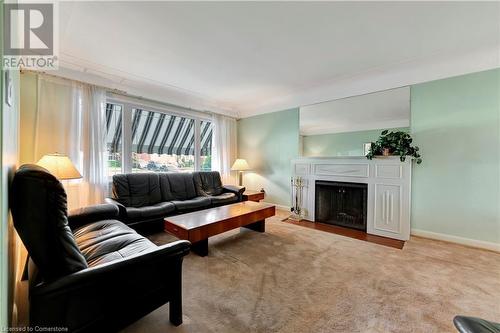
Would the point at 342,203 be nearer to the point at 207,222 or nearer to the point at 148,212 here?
the point at 207,222

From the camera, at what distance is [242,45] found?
8.27 feet

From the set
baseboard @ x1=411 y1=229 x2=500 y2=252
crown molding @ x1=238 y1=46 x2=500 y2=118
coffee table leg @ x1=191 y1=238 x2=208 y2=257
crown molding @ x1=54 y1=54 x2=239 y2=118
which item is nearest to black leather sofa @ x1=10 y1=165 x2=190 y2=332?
coffee table leg @ x1=191 y1=238 x2=208 y2=257

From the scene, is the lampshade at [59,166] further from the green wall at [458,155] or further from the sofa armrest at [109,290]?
the green wall at [458,155]

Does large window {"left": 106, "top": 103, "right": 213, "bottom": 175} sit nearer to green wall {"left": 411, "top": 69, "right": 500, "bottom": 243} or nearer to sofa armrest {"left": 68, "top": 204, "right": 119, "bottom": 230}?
sofa armrest {"left": 68, "top": 204, "right": 119, "bottom": 230}

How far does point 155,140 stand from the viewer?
4148 mm

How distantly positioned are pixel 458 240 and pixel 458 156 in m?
1.11

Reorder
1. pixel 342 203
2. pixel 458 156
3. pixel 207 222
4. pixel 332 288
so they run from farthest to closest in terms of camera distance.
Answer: pixel 342 203 → pixel 458 156 → pixel 207 222 → pixel 332 288

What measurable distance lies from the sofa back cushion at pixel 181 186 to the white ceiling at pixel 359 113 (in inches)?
96.9

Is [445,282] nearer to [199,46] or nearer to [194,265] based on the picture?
[194,265]

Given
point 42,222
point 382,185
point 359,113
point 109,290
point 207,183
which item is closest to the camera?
point 42,222

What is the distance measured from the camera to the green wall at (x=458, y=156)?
2551 mm

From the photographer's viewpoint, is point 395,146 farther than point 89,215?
Yes

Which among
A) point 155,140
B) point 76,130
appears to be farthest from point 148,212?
point 155,140

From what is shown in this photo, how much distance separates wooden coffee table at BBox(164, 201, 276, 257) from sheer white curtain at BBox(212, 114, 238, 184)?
213 centimetres
